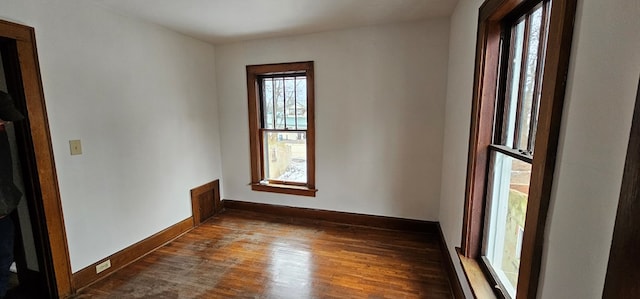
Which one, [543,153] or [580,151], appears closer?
[580,151]

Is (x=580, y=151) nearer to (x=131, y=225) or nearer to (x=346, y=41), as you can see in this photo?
(x=346, y=41)

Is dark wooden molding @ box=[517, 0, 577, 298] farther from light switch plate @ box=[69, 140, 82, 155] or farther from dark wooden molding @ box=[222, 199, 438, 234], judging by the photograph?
light switch plate @ box=[69, 140, 82, 155]

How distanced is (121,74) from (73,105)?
50cm

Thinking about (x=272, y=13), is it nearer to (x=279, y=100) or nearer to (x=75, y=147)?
(x=279, y=100)

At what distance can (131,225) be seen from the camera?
255 centimetres

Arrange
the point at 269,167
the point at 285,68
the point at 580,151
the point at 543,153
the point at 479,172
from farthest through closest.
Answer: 1. the point at 269,167
2. the point at 285,68
3. the point at 479,172
4. the point at 543,153
5. the point at 580,151

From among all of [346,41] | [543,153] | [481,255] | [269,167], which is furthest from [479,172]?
[269,167]

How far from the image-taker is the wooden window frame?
2.59ft

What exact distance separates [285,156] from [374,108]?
138cm

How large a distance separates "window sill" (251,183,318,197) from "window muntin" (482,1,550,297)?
2116mm

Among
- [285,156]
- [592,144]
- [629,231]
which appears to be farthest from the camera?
[285,156]

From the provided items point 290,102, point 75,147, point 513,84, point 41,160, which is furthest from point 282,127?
point 513,84

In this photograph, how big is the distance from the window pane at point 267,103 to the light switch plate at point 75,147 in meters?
1.92

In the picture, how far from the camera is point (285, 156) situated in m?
3.59
